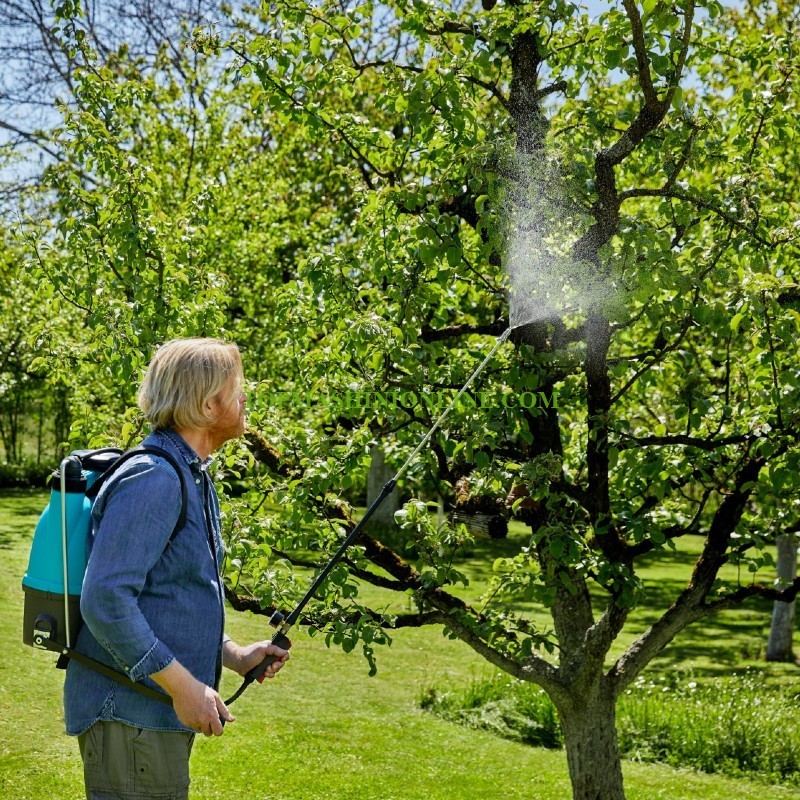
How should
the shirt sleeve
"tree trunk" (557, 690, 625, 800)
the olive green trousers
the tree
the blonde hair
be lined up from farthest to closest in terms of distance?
"tree trunk" (557, 690, 625, 800)
the tree
the blonde hair
the olive green trousers
the shirt sleeve

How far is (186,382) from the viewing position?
256 centimetres

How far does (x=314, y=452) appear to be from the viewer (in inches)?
185

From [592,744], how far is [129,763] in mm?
2997

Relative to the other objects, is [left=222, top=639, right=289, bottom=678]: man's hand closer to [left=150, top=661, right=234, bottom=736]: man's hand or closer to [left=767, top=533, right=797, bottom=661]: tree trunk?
[left=150, top=661, right=234, bottom=736]: man's hand

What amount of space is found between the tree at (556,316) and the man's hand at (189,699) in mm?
1884

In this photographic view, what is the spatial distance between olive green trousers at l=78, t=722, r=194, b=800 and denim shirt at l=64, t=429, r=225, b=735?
0.03 metres

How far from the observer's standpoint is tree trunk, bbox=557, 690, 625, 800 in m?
4.90

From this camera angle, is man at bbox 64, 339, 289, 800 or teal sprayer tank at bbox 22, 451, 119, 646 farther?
teal sprayer tank at bbox 22, 451, 119, 646

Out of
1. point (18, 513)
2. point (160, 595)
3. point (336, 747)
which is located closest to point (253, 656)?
point (160, 595)

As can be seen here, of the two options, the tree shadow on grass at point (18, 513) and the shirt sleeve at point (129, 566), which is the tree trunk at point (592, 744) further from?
the tree shadow on grass at point (18, 513)

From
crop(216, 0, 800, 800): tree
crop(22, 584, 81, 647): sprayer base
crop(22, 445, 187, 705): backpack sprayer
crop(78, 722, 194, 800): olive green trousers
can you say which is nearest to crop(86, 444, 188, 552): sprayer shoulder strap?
crop(22, 445, 187, 705): backpack sprayer

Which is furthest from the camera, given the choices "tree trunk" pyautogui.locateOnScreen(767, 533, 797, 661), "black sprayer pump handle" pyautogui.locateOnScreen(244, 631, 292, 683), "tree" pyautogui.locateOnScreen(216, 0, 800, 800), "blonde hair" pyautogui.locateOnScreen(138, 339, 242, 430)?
"tree trunk" pyautogui.locateOnScreen(767, 533, 797, 661)

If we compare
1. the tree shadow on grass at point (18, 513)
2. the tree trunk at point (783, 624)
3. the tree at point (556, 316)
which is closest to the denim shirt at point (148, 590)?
the tree at point (556, 316)

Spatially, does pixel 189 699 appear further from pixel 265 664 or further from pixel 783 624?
pixel 783 624
